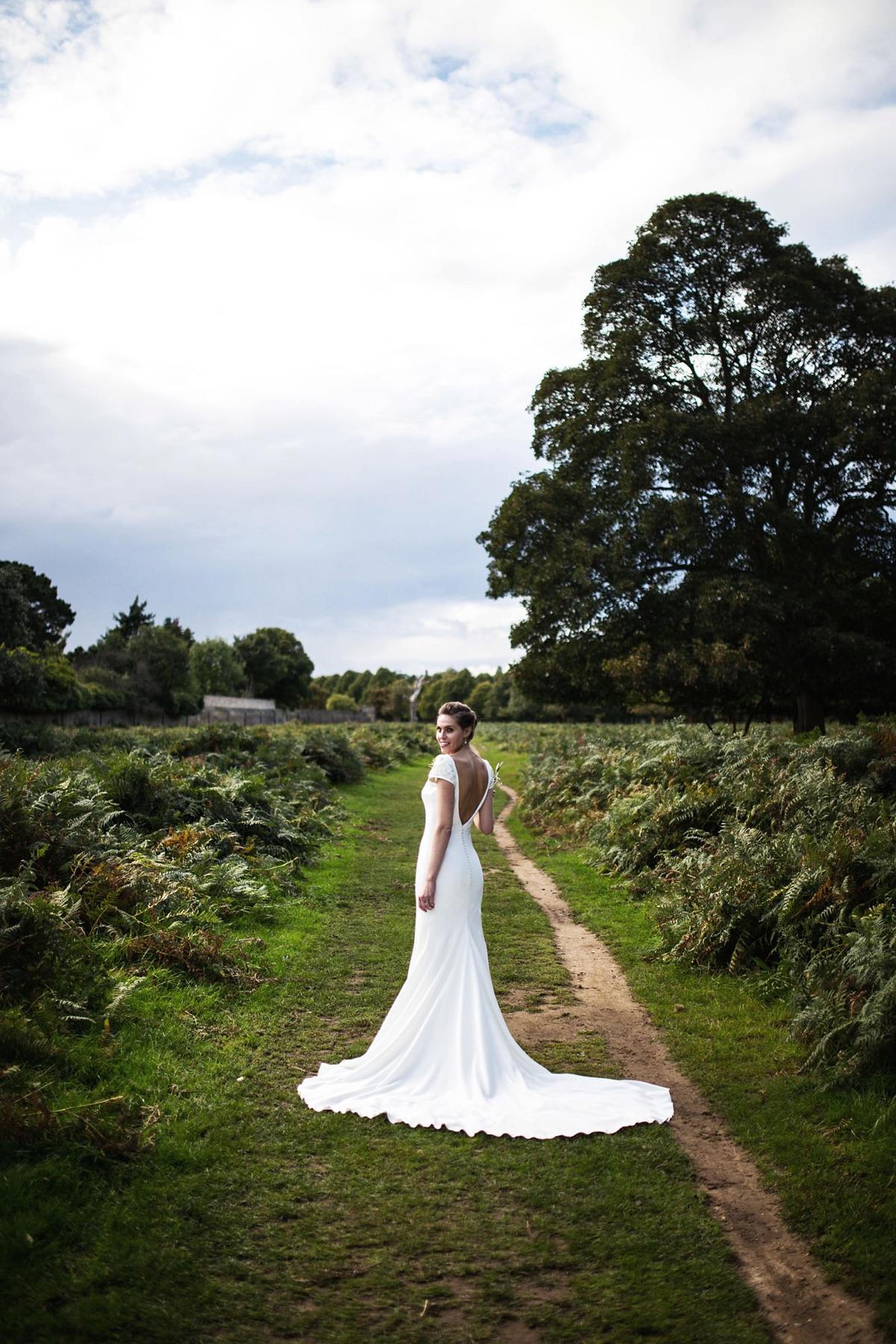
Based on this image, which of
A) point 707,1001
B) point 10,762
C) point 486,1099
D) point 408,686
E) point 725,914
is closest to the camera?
point 486,1099

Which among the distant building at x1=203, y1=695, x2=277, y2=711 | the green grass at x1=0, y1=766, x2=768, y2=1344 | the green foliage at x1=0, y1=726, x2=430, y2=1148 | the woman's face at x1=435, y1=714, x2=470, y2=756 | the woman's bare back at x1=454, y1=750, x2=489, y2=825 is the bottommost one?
the green grass at x1=0, y1=766, x2=768, y2=1344

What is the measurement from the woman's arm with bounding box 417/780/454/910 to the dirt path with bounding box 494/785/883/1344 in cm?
154

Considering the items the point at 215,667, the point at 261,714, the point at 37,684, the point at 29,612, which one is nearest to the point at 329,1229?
the point at 37,684

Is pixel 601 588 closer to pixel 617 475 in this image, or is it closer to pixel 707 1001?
pixel 617 475

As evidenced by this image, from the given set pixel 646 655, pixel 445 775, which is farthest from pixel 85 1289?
pixel 646 655

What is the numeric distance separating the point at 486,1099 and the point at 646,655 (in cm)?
1711

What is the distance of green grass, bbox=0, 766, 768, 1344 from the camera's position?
3.22 m

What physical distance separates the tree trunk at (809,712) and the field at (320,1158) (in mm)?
15591

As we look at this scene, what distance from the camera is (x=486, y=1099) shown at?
507cm

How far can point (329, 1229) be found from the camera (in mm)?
3826

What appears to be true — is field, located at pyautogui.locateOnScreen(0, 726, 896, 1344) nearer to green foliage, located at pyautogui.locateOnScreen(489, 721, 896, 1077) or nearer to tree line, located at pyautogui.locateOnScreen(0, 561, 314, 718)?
green foliage, located at pyautogui.locateOnScreen(489, 721, 896, 1077)

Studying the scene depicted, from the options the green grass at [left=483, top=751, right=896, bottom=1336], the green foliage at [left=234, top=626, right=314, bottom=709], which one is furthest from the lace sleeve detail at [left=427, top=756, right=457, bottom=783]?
the green foliage at [left=234, top=626, right=314, bottom=709]

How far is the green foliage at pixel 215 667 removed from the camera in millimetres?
77500

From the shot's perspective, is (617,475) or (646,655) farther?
(617,475)
